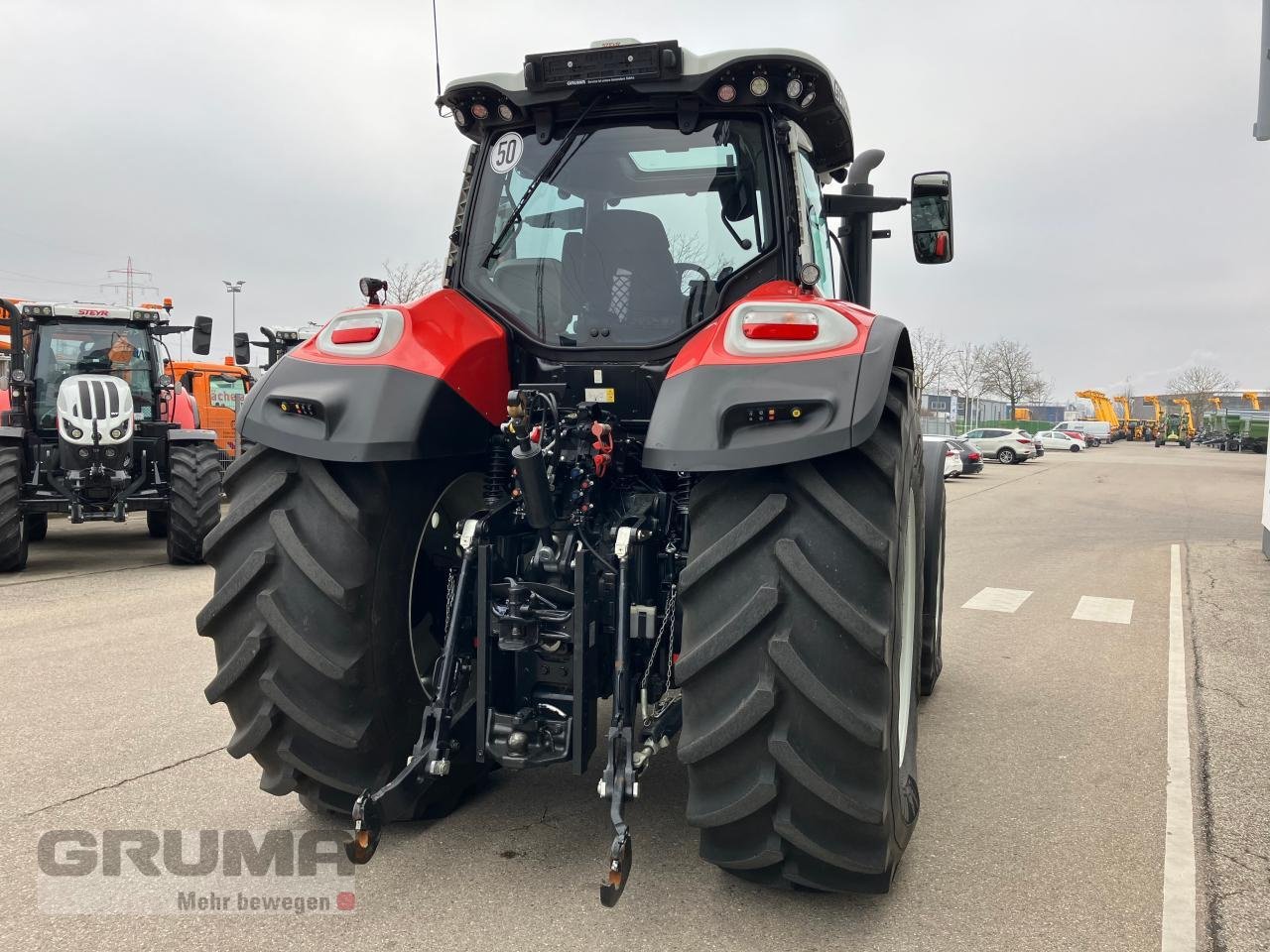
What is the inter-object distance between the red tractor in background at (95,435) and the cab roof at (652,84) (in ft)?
25.9

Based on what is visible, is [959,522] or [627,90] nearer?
[627,90]

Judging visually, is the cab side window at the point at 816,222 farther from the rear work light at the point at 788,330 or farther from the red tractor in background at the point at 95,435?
the red tractor in background at the point at 95,435

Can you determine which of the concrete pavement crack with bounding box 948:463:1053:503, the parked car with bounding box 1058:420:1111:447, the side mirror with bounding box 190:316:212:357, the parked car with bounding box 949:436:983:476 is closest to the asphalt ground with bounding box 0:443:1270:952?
the side mirror with bounding box 190:316:212:357

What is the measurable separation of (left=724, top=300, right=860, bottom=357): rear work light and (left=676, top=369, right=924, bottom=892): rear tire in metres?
0.32

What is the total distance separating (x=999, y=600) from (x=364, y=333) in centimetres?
723

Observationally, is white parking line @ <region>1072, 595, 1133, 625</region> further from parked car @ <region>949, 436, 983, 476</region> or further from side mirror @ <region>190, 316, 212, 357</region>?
parked car @ <region>949, 436, 983, 476</region>

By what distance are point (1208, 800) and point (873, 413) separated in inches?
104

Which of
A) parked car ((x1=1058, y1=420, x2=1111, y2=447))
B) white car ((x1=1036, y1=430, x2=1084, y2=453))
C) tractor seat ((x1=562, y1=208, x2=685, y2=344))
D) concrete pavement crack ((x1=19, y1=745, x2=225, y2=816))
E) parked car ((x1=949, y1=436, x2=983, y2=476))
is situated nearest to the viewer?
tractor seat ((x1=562, y1=208, x2=685, y2=344))

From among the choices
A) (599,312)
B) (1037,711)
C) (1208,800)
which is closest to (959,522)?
(1037,711)

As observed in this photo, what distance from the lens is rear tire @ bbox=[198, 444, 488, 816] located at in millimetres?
2955

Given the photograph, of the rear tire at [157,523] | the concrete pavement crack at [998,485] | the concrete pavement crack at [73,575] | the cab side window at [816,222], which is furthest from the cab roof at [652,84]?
the concrete pavement crack at [998,485]

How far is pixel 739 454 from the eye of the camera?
8.37 feet

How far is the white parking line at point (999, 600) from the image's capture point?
830 centimetres

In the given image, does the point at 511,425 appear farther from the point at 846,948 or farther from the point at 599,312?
the point at 846,948
